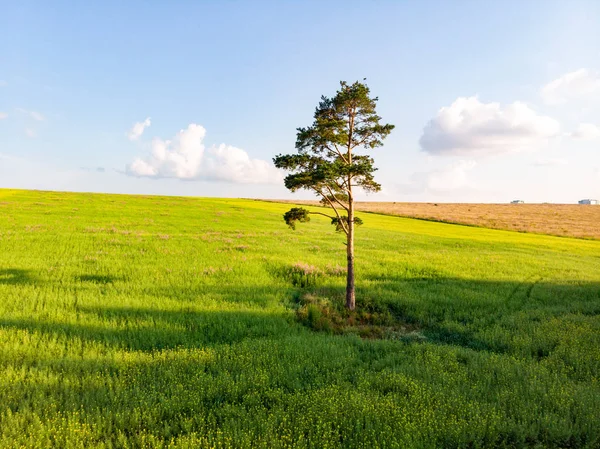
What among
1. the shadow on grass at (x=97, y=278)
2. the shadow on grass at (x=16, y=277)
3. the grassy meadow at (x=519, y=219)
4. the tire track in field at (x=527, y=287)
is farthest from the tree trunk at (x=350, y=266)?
the grassy meadow at (x=519, y=219)

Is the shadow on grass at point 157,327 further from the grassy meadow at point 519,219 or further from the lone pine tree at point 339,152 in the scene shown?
the grassy meadow at point 519,219

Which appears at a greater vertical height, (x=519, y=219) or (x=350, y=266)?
(x=519, y=219)

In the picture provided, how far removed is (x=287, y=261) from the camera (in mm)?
19719

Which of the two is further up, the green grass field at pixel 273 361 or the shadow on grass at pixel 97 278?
the shadow on grass at pixel 97 278

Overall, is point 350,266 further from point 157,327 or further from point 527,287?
point 527,287

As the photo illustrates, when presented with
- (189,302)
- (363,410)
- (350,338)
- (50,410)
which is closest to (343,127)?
(350,338)

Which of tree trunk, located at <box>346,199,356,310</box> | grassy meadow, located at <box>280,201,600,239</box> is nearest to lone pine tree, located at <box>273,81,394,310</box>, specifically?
tree trunk, located at <box>346,199,356,310</box>

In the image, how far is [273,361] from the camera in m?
7.70

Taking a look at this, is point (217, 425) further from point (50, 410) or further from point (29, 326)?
point (29, 326)

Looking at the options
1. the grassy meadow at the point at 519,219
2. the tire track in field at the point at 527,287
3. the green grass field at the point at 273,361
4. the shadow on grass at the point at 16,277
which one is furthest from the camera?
the grassy meadow at the point at 519,219

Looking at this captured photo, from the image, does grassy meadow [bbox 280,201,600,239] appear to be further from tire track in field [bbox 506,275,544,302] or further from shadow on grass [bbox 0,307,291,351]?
shadow on grass [bbox 0,307,291,351]

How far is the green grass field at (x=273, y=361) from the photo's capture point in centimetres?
537

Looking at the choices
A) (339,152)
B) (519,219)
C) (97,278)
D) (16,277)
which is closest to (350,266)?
(339,152)

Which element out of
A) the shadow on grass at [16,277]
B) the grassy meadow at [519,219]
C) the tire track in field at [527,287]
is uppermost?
the grassy meadow at [519,219]
